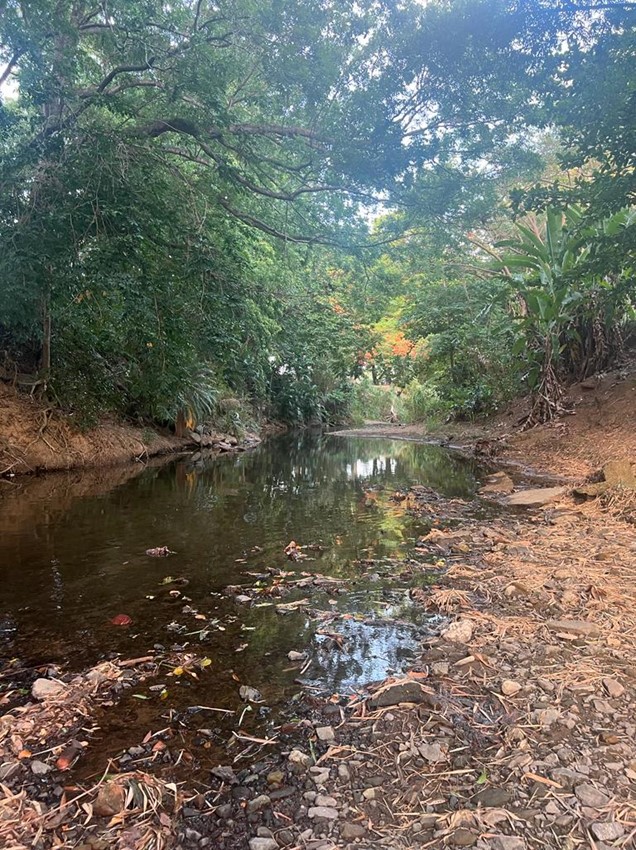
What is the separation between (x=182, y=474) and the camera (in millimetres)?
10695

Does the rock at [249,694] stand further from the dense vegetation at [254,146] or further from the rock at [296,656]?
the dense vegetation at [254,146]

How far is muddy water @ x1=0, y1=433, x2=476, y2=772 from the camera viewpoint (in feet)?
9.12

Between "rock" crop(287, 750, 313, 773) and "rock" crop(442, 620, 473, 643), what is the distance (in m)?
1.31

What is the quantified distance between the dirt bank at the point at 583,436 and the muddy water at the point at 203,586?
7.00ft

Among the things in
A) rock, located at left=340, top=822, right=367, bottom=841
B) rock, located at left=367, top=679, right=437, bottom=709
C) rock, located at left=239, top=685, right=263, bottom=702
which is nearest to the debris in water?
rock, located at left=239, top=685, right=263, bottom=702

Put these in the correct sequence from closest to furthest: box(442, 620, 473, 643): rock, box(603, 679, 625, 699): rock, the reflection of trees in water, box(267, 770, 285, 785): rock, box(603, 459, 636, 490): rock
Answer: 1. box(267, 770, 285, 785): rock
2. box(603, 679, 625, 699): rock
3. the reflection of trees in water
4. box(442, 620, 473, 643): rock
5. box(603, 459, 636, 490): rock

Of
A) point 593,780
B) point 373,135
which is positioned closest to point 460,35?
point 373,135

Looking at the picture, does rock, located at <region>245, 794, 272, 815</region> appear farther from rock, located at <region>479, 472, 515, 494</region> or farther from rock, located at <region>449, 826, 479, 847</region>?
rock, located at <region>479, 472, 515, 494</region>

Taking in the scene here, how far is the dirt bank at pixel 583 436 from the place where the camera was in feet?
29.8

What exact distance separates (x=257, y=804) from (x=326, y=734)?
47 cm

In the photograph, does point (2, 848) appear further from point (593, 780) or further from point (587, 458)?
point (587, 458)

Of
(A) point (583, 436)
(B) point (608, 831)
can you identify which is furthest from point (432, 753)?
(A) point (583, 436)

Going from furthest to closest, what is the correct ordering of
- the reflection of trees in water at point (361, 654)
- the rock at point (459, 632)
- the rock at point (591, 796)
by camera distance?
the rock at point (459, 632), the reflection of trees in water at point (361, 654), the rock at point (591, 796)

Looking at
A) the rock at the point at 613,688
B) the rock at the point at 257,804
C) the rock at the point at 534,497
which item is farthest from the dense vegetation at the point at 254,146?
the rock at the point at 257,804
